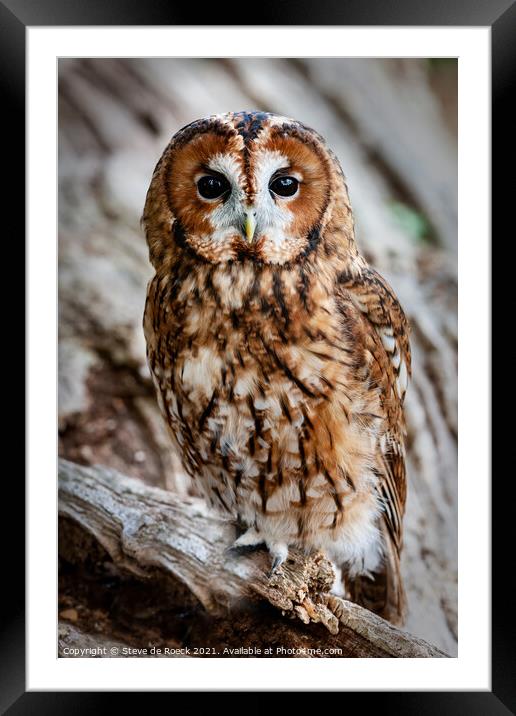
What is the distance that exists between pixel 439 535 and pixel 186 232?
98cm

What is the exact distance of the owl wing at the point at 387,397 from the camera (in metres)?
1.33

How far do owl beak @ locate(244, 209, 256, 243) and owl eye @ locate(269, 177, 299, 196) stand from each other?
0.08 metres

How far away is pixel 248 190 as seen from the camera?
3.78 ft

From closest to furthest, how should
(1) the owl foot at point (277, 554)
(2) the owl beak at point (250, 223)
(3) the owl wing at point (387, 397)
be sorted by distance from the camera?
(2) the owl beak at point (250, 223) < (3) the owl wing at point (387, 397) < (1) the owl foot at point (277, 554)

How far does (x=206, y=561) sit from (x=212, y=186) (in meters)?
0.90

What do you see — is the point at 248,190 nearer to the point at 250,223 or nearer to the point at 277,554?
the point at 250,223

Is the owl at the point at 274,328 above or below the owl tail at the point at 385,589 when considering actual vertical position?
above

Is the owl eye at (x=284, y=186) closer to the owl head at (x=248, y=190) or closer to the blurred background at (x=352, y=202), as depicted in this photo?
the owl head at (x=248, y=190)

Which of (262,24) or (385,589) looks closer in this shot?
(262,24)

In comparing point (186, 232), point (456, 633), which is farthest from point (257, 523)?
point (186, 232)

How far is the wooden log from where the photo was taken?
4.63ft
